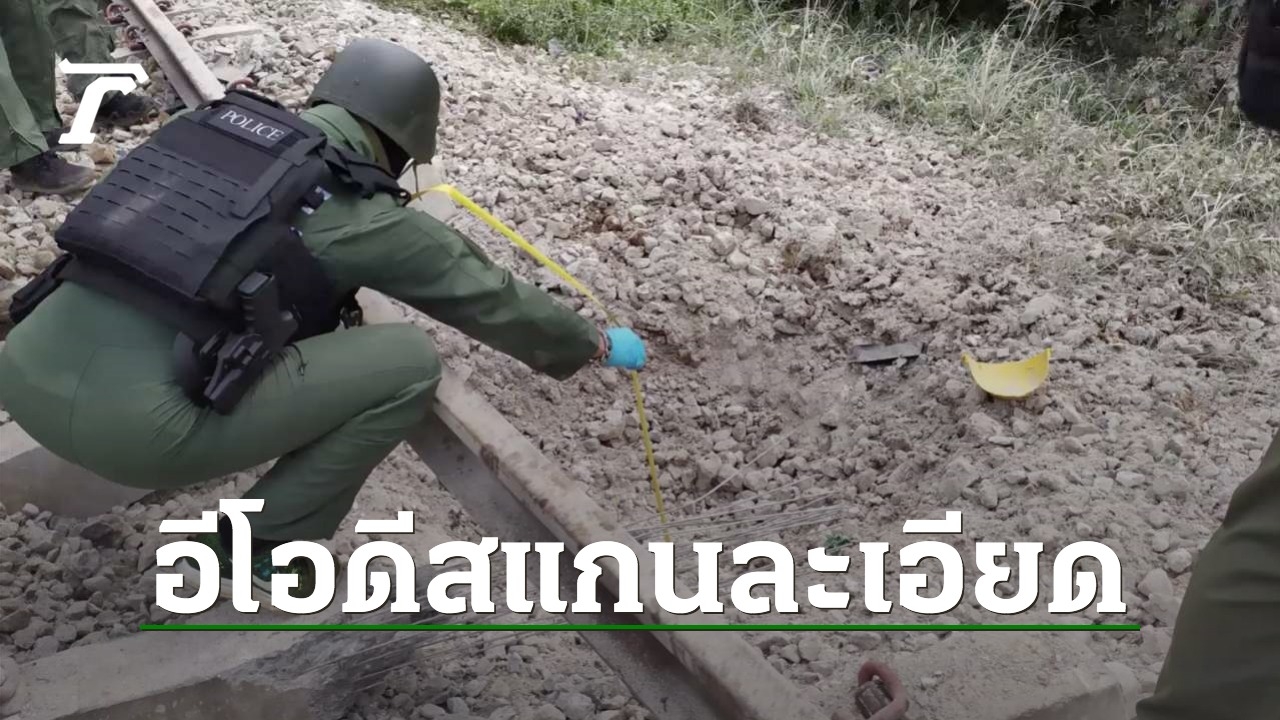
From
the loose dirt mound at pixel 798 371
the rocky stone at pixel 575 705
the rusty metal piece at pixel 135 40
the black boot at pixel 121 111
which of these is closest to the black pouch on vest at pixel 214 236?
the loose dirt mound at pixel 798 371

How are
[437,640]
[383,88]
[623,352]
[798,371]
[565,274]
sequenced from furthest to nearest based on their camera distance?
[798,371] → [565,274] → [623,352] → [383,88] → [437,640]

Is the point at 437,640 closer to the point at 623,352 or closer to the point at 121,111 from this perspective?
the point at 623,352

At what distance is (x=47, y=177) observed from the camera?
16.0ft

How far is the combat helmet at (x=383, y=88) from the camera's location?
3088 millimetres

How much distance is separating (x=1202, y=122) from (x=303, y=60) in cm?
460

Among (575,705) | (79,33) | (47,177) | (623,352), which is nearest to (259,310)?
(623,352)

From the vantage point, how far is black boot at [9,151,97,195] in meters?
4.87

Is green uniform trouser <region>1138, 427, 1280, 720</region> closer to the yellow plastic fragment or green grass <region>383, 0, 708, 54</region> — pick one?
the yellow plastic fragment

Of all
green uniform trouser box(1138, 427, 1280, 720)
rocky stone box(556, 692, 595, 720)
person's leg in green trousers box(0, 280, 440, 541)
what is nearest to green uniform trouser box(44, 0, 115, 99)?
person's leg in green trousers box(0, 280, 440, 541)

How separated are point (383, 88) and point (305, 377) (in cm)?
83

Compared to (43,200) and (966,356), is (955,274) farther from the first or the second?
(43,200)

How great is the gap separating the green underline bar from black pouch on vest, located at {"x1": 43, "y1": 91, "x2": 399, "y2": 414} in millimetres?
565

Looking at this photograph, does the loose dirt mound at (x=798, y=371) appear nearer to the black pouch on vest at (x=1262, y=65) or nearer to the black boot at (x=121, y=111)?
the black boot at (x=121, y=111)

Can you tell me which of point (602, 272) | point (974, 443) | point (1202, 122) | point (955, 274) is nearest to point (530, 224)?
point (602, 272)
